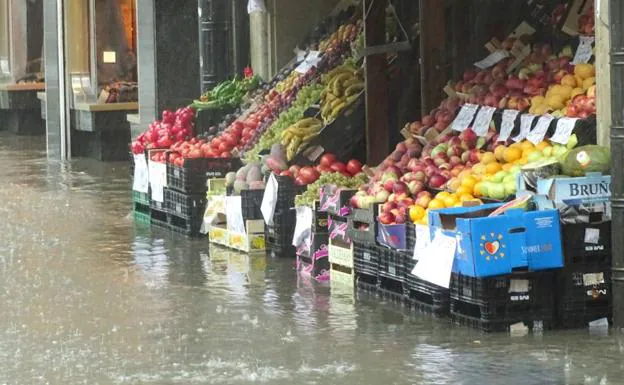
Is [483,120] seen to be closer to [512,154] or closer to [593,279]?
[512,154]

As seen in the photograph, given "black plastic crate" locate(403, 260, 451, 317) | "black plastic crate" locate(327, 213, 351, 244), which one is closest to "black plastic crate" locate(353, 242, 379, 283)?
"black plastic crate" locate(327, 213, 351, 244)

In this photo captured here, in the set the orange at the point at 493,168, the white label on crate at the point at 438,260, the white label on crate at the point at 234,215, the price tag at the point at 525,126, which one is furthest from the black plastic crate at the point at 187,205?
the white label on crate at the point at 438,260

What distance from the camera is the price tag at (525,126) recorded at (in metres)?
11.0

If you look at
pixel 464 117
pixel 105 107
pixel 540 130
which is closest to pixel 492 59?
pixel 464 117

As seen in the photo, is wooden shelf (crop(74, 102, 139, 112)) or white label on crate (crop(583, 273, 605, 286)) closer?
white label on crate (crop(583, 273, 605, 286))

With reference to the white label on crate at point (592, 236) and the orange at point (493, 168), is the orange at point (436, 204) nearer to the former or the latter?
the orange at point (493, 168)

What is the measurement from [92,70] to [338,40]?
10.5 meters

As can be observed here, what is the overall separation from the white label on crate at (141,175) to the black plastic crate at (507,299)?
23.7 feet

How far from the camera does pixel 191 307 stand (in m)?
10.6

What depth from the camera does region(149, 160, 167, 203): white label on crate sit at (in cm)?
1541

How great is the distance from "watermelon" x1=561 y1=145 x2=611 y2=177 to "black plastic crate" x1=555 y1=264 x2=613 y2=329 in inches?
24.7

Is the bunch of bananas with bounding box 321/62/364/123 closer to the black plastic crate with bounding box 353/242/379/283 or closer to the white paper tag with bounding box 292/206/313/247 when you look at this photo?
the white paper tag with bounding box 292/206/313/247

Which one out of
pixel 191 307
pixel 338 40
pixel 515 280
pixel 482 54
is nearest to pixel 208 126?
pixel 338 40

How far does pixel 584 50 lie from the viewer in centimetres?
1147
